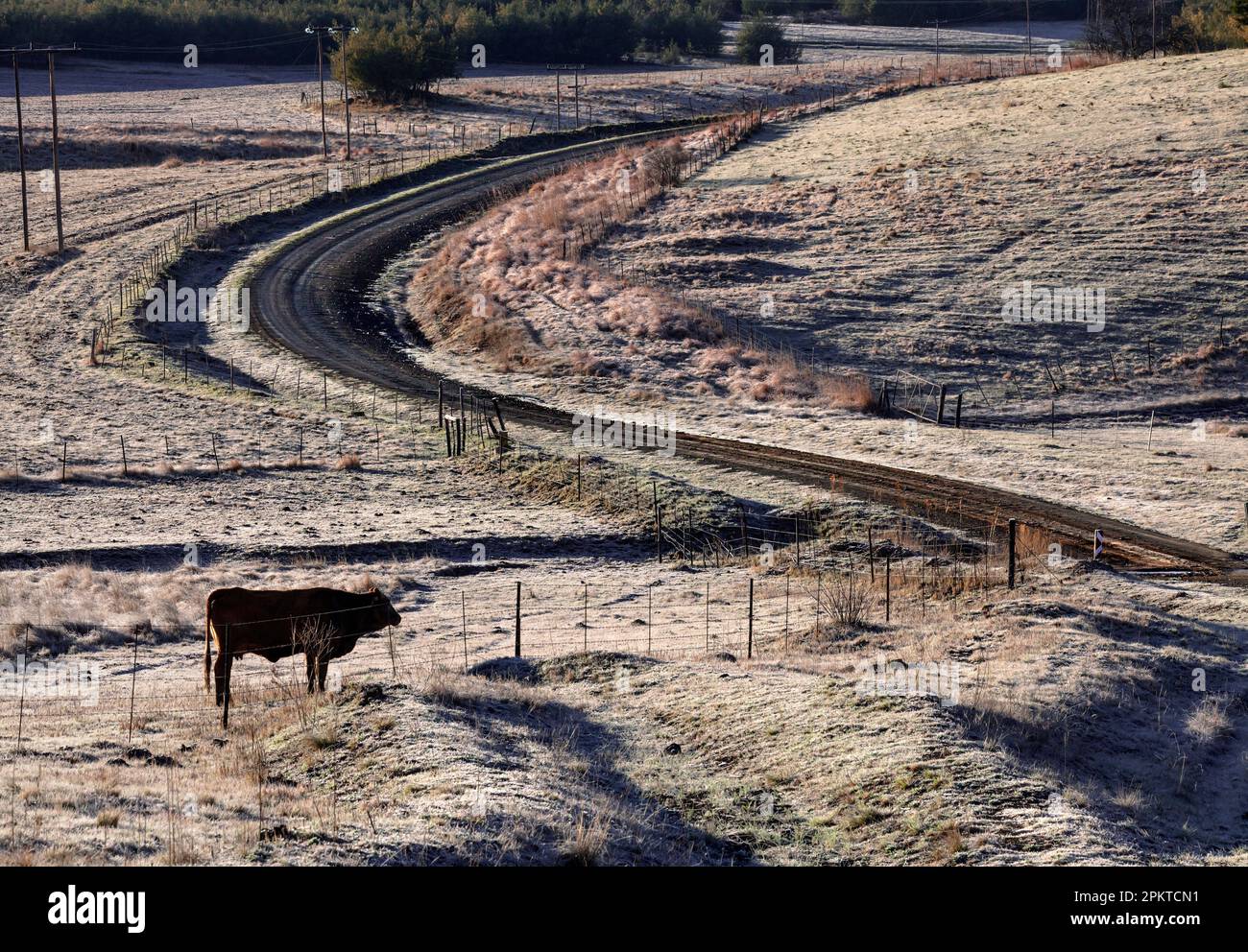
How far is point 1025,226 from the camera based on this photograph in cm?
5403

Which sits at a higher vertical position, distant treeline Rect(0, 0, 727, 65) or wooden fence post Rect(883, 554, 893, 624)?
distant treeline Rect(0, 0, 727, 65)

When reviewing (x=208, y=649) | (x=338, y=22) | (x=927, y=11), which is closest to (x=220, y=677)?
(x=208, y=649)

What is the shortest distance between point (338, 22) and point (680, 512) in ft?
360

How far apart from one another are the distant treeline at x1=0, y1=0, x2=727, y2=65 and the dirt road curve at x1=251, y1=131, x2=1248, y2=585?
4773cm

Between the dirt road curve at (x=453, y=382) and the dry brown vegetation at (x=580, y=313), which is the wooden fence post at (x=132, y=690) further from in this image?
the dry brown vegetation at (x=580, y=313)

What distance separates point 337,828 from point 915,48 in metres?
133

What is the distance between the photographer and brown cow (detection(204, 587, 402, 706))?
19125 millimetres

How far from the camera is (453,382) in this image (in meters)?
46.0

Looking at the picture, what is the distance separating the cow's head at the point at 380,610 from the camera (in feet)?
68.9

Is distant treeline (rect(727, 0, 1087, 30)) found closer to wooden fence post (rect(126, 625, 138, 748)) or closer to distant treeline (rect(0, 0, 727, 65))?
distant treeline (rect(0, 0, 727, 65))

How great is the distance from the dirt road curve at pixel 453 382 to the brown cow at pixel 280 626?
14.3 m

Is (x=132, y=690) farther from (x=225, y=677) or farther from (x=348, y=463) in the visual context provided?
(x=348, y=463)

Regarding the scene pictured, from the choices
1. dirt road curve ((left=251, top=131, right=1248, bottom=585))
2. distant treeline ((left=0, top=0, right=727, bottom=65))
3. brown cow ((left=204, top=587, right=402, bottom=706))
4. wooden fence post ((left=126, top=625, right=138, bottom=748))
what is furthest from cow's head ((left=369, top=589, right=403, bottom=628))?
distant treeline ((left=0, top=0, right=727, bottom=65))

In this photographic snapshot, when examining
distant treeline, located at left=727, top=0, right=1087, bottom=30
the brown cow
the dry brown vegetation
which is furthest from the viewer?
distant treeline, located at left=727, top=0, right=1087, bottom=30
